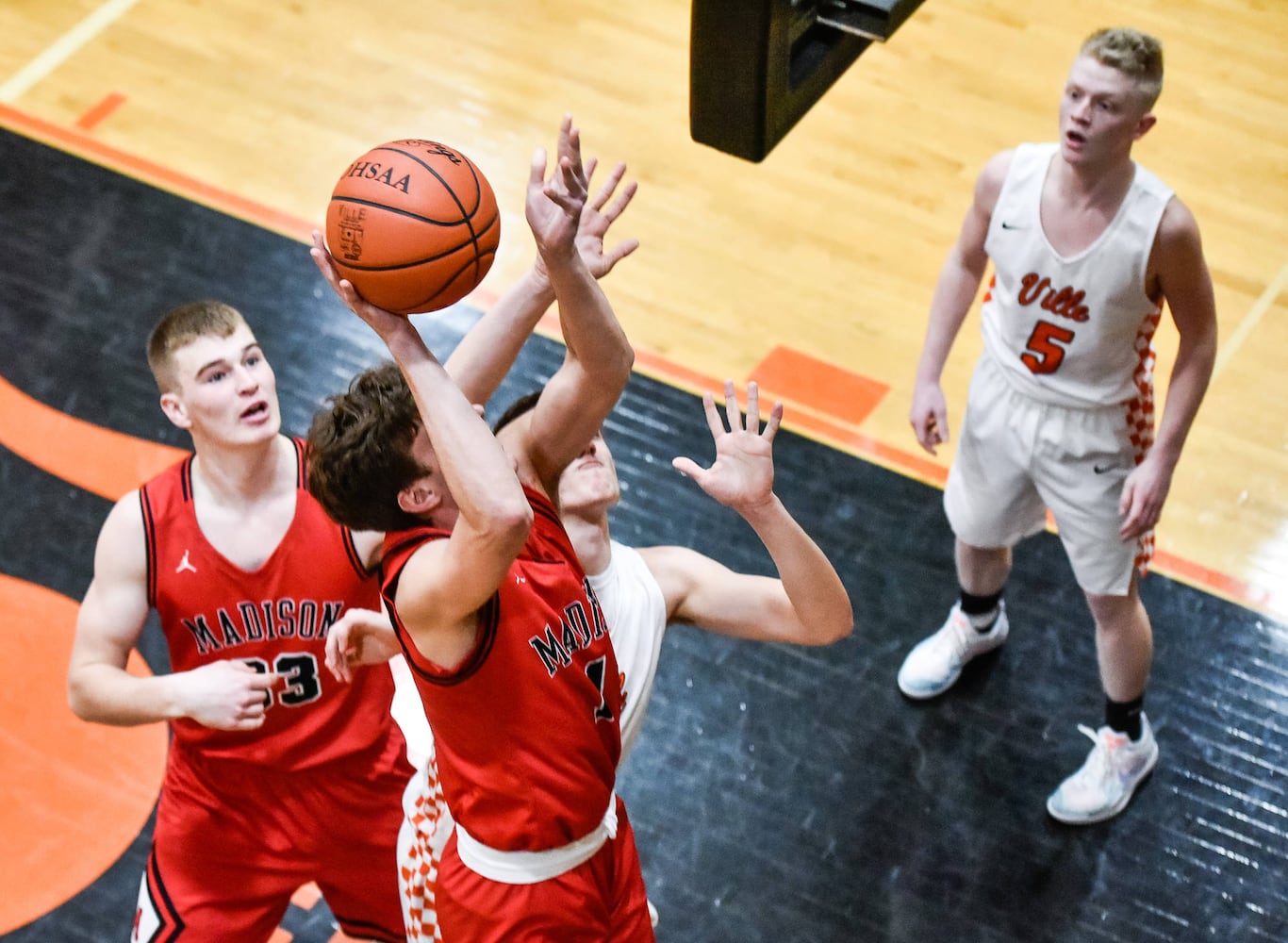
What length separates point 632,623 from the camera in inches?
139

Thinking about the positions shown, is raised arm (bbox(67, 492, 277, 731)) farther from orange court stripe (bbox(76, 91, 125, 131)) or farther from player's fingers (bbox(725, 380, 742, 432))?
orange court stripe (bbox(76, 91, 125, 131))

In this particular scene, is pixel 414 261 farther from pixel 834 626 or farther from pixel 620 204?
pixel 834 626

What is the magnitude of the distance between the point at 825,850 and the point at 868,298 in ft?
8.27

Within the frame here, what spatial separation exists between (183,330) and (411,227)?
109 centimetres

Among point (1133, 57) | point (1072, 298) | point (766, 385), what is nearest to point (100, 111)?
point (766, 385)

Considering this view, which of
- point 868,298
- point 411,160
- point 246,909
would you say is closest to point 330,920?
point 246,909

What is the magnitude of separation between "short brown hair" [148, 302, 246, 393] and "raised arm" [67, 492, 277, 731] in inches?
12.3

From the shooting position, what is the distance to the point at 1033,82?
7137 mm

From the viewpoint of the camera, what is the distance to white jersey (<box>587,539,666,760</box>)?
11.5ft

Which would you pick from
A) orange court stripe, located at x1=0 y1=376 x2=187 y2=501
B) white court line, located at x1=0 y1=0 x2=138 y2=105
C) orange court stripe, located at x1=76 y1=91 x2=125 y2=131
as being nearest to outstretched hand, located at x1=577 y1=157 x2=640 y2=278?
orange court stripe, located at x1=0 y1=376 x2=187 y2=501

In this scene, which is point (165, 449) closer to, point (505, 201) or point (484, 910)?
point (505, 201)

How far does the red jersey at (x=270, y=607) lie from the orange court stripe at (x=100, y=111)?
12.7 feet

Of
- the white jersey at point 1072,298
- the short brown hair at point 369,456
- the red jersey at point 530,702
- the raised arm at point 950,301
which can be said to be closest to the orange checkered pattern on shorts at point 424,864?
the red jersey at point 530,702

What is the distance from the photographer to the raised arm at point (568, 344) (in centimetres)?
288
